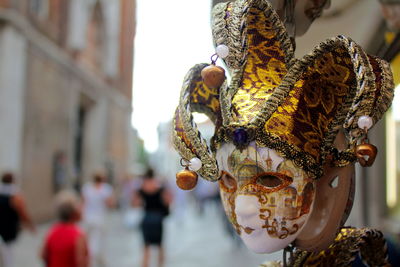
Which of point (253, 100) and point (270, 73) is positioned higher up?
point (270, 73)

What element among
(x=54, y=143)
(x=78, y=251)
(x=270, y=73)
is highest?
(x=54, y=143)

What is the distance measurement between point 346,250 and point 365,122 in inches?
21.3

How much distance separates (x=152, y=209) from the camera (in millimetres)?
6902

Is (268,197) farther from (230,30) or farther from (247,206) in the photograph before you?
(230,30)

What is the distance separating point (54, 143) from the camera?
49.4ft

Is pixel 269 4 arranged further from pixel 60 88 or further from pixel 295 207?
pixel 60 88

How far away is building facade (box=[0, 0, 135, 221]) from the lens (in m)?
12.1

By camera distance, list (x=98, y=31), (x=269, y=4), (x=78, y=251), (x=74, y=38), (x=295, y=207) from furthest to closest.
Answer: (x=98, y=31), (x=74, y=38), (x=78, y=251), (x=269, y=4), (x=295, y=207)

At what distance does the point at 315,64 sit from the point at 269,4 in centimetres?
25

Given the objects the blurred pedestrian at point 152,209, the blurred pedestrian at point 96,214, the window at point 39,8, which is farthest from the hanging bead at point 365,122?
the window at point 39,8

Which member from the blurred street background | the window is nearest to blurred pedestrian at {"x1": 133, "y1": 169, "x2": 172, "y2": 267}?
the blurred street background

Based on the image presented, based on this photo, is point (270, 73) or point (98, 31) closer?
point (270, 73)

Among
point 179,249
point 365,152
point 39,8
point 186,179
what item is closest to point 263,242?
point 186,179

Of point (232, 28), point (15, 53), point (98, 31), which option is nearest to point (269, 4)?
point (232, 28)
